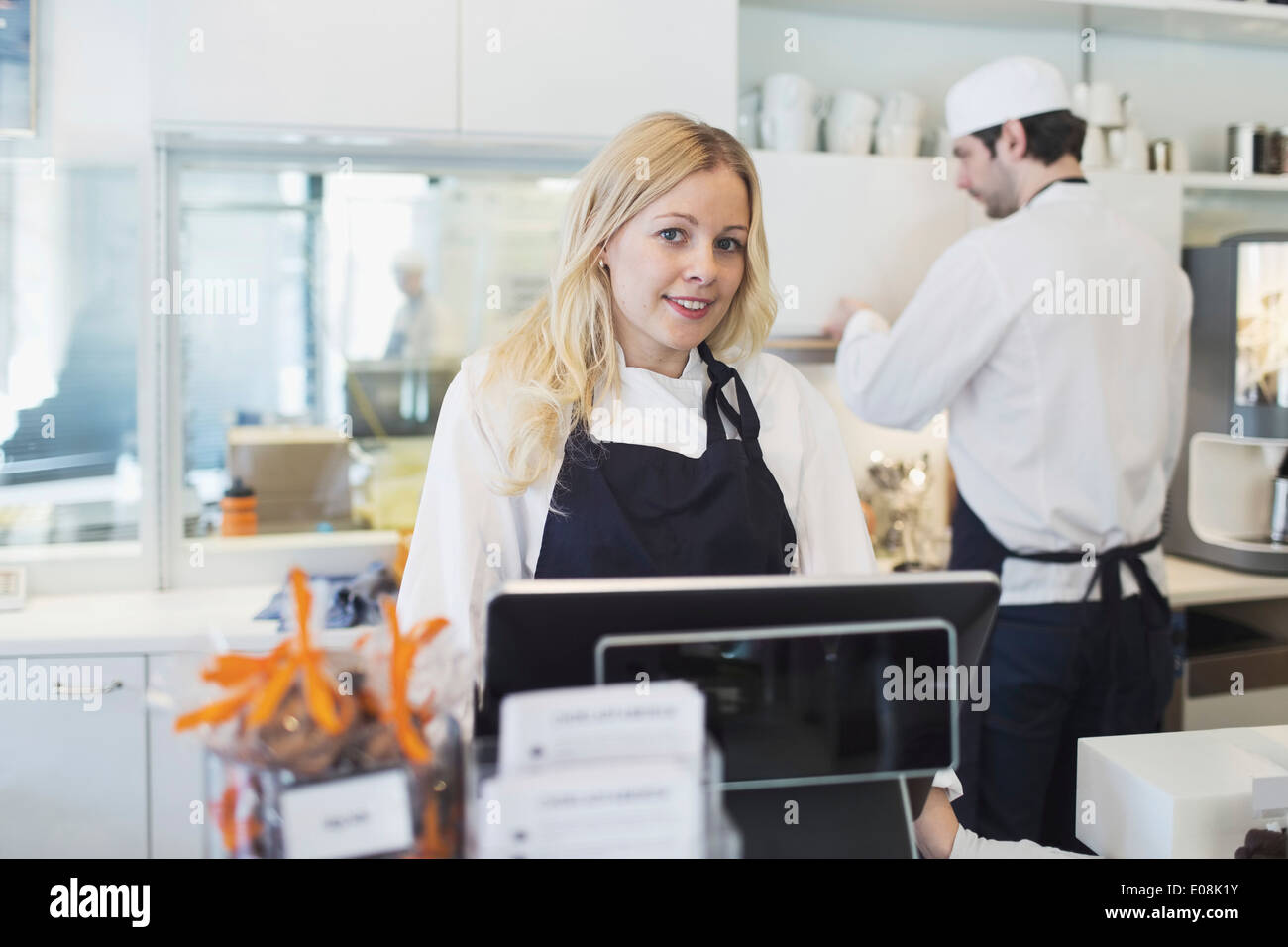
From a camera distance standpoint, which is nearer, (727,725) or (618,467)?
(727,725)

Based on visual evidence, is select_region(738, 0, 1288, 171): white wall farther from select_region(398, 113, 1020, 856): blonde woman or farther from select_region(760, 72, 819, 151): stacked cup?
select_region(398, 113, 1020, 856): blonde woman

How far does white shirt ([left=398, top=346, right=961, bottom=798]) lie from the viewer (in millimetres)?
1360

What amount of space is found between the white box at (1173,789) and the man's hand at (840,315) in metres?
1.45

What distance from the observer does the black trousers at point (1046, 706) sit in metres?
1.96

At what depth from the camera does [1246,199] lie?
302 cm

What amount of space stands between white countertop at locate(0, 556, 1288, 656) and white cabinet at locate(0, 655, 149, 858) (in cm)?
3

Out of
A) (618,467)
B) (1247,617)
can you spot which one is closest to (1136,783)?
(618,467)

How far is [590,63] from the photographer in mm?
2232

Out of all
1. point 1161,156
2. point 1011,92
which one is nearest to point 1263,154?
point 1161,156

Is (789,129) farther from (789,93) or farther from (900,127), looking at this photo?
(900,127)

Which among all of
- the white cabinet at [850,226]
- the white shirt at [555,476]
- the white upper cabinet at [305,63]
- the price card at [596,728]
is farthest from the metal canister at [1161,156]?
the price card at [596,728]

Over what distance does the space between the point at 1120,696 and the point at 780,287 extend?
113 centimetres

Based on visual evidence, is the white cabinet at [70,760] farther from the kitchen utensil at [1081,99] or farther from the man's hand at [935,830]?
the kitchen utensil at [1081,99]
